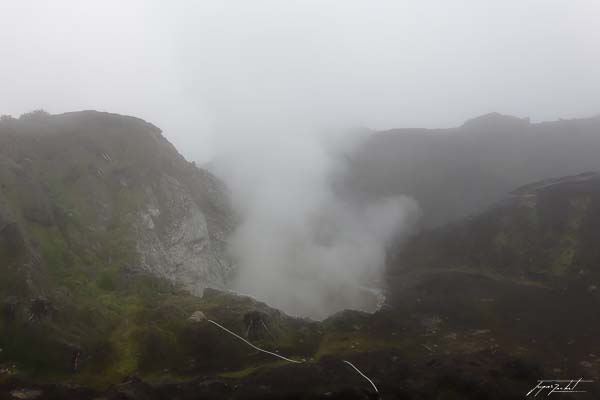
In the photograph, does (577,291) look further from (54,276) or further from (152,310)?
(54,276)

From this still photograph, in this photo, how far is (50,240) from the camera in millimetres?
73062

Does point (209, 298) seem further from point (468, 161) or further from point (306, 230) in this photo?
Answer: point (468, 161)

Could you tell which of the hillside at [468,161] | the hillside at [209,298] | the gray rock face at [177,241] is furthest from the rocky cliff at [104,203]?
the hillside at [468,161]

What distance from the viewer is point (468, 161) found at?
13700 centimetres

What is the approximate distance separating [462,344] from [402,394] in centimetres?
1776

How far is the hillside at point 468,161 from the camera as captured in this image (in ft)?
403

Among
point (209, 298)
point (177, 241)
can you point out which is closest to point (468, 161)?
point (177, 241)

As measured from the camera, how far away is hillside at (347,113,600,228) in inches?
4840

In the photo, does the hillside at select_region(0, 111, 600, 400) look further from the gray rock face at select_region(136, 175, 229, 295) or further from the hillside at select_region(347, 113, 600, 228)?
the hillside at select_region(347, 113, 600, 228)

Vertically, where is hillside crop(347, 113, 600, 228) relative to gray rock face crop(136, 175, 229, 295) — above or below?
above

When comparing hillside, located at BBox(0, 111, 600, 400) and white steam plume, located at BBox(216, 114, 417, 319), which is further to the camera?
white steam plume, located at BBox(216, 114, 417, 319)

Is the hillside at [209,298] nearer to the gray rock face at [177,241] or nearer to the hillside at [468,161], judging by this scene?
the gray rock face at [177,241]

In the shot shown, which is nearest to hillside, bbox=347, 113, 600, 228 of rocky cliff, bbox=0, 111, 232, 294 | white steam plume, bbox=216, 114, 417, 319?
white steam plume, bbox=216, 114, 417, 319

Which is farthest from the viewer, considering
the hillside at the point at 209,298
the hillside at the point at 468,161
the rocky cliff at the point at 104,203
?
the hillside at the point at 468,161
